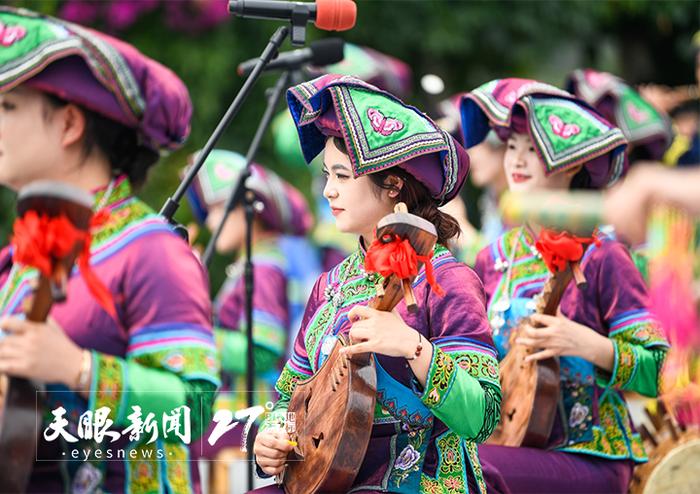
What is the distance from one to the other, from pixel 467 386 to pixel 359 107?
0.73 meters

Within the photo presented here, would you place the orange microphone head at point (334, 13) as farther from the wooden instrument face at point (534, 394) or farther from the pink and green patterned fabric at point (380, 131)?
the wooden instrument face at point (534, 394)

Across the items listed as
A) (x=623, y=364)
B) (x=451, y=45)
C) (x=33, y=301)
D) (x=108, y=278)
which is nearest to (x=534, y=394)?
(x=623, y=364)

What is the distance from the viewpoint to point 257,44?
27.2 ft

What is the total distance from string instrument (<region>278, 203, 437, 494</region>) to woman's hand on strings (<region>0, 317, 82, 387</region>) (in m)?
0.65

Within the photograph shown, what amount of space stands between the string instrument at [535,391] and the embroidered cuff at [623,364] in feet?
0.64

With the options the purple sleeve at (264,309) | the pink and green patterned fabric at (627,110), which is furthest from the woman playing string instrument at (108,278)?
the purple sleeve at (264,309)

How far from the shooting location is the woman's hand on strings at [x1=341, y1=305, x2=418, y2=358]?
2.54 m

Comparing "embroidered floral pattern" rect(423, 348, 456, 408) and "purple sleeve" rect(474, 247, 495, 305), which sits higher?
"purple sleeve" rect(474, 247, 495, 305)

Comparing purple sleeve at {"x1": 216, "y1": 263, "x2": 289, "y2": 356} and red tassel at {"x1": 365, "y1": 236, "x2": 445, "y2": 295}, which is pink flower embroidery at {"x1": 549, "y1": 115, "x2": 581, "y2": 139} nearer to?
red tassel at {"x1": 365, "y1": 236, "x2": 445, "y2": 295}

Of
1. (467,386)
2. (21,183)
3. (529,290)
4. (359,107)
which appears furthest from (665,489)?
(21,183)

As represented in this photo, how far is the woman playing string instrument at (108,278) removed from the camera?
250cm

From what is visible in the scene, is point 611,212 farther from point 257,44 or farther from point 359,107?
point 257,44

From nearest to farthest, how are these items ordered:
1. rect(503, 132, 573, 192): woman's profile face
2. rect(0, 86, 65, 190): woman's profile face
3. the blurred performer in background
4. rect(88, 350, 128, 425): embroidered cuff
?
1. rect(88, 350, 128, 425): embroidered cuff
2. rect(0, 86, 65, 190): woman's profile face
3. rect(503, 132, 573, 192): woman's profile face
4. the blurred performer in background

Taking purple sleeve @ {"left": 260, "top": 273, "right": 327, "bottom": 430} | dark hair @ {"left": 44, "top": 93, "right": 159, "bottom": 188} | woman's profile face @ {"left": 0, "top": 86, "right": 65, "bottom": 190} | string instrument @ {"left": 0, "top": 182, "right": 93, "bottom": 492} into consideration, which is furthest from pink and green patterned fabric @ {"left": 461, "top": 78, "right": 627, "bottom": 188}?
string instrument @ {"left": 0, "top": 182, "right": 93, "bottom": 492}
